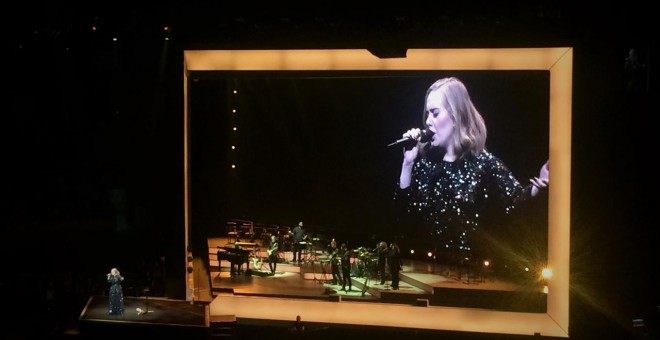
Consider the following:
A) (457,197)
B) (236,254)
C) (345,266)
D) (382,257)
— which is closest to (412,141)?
(457,197)

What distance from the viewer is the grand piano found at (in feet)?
30.9

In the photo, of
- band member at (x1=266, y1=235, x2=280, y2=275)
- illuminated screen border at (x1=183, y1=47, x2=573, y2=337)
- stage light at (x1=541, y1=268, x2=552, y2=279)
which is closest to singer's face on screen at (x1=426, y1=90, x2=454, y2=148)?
illuminated screen border at (x1=183, y1=47, x2=573, y2=337)

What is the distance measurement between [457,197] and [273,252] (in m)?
2.93

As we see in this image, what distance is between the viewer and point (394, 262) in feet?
28.8

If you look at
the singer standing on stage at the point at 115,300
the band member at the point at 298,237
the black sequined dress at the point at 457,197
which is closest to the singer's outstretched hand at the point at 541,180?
the black sequined dress at the point at 457,197

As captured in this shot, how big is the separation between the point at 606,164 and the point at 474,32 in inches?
91.3

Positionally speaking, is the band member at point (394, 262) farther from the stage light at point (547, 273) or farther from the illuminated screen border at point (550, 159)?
the stage light at point (547, 273)

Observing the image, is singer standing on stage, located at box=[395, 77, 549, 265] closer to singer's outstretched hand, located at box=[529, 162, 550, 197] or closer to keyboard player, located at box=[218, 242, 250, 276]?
singer's outstretched hand, located at box=[529, 162, 550, 197]

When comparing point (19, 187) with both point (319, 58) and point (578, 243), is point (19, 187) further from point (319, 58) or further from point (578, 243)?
point (578, 243)

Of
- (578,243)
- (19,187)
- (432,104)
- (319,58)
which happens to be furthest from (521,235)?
(19,187)

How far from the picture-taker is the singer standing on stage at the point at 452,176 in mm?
8766

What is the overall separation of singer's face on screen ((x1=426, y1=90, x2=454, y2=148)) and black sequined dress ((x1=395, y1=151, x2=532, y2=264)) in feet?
Answer: 0.93

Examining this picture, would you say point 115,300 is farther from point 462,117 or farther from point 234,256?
point 462,117

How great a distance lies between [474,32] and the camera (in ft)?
25.4
